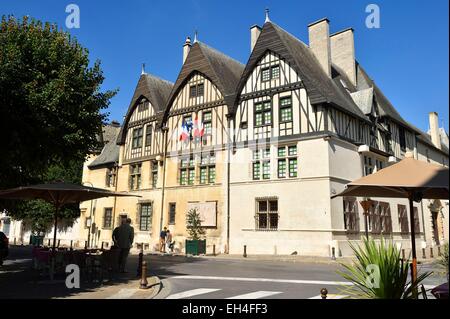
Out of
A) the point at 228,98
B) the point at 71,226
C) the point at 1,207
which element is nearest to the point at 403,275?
the point at 1,207

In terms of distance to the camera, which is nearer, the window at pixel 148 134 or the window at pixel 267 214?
the window at pixel 267 214

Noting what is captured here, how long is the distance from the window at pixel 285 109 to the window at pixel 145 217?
477 inches

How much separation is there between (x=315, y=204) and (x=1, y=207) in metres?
15.3

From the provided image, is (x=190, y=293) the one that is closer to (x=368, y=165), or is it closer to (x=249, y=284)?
(x=249, y=284)

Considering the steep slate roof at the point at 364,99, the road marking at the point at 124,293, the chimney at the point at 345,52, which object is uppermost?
the chimney at the point at 345,52

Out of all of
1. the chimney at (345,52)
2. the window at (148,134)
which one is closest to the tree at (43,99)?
the window at (148,134)

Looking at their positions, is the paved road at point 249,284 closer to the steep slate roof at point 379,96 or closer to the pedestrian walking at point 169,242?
the pedestrian walking at point 169,242

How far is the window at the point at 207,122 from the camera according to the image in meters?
26.0

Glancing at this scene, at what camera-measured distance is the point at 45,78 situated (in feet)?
41.1

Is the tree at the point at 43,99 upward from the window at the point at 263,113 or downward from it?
downward

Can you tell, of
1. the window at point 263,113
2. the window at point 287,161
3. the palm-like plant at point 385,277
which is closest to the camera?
the palm-like plant at point 385,277
